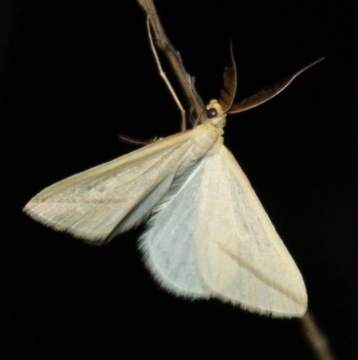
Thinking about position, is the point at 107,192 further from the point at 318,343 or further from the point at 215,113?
the point at 318,343

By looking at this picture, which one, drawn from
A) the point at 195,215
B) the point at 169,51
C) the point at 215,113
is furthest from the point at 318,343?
the point at 169,51

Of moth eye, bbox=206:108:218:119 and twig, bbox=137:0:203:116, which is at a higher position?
twig, bbox=137:0:203:116

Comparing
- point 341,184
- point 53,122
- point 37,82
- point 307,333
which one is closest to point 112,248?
point 53,122

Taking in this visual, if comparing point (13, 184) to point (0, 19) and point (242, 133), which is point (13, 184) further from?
point (242, 133)

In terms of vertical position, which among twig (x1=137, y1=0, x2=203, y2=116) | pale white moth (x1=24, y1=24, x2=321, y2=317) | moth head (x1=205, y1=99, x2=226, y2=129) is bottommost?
pale white moth (x1=24, y1=24, x2=321, y2=317)

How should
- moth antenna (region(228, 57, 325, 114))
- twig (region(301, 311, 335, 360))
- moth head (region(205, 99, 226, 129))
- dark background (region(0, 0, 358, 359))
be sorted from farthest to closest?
dark background (region(0, 0, 358, 359)) → moth head (region(205, 99, 226, 129)) → moth antenna (region(228, 57, 325, 114)) → twig (region(301, 311, 335, 360))

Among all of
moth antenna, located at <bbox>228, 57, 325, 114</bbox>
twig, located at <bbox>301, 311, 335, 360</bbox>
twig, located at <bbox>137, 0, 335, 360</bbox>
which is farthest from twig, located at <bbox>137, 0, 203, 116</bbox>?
twig, located at <bbox>301, 311, 335, 360</bbox>

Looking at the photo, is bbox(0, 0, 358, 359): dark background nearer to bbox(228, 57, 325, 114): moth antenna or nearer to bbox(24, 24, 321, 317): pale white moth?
bbox(24, 24, 321, 317): pale white moth
